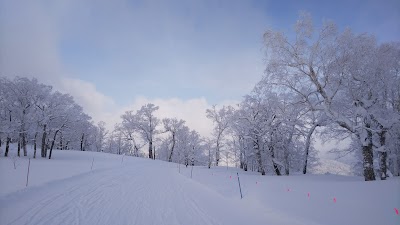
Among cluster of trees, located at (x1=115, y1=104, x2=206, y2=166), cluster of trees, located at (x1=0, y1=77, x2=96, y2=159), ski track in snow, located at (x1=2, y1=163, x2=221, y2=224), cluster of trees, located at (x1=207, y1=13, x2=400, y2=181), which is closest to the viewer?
ski track in snow, located at (x1=2, y1=163, x2=221, y2=224)

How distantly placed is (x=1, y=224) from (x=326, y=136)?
840 inches

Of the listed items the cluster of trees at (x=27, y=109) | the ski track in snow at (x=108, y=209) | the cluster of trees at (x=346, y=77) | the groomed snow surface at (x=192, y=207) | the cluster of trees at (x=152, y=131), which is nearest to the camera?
the ski track in snow at (x=108, y=209)

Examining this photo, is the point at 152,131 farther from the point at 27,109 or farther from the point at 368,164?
the point at 368,164

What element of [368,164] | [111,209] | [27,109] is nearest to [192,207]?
[111,209]

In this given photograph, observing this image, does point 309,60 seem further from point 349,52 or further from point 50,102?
point 50,102

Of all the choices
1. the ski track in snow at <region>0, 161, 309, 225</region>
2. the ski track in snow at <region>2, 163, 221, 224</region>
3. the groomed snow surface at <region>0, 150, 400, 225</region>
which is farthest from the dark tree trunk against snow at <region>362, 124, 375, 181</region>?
the ski track in snow at <region>2, 163, 221, 224</region>

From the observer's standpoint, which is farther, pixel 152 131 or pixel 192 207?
pixel 152 131

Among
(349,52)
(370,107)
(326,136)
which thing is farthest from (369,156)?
(349,52)

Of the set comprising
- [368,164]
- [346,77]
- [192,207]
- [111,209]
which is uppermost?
[346,77]

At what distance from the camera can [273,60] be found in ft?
48.5

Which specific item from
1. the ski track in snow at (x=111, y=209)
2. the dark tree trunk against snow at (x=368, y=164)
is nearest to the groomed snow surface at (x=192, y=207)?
the ski track in snow at (x=111, y=209)

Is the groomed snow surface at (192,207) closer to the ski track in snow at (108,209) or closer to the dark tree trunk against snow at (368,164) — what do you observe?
the ski track in snow at (108,209)

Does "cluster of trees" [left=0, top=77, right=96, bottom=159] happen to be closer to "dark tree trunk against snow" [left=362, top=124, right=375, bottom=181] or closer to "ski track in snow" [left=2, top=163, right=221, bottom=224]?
"ski track in snow" [left=2, top=163, right=221, bottom=224]

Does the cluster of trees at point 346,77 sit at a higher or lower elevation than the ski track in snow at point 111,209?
higher
